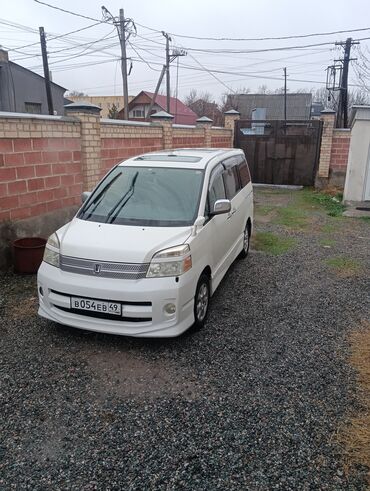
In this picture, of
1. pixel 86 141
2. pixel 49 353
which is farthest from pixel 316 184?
pixel 49 353

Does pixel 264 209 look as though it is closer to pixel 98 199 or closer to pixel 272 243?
pixel 272 243

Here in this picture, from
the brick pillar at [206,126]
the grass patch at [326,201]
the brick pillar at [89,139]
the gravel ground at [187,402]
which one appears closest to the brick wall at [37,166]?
the brick pillar at [89,139]

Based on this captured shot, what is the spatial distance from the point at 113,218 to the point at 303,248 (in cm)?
422

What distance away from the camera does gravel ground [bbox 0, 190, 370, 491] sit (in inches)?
91.0

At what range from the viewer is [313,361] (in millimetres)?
3480

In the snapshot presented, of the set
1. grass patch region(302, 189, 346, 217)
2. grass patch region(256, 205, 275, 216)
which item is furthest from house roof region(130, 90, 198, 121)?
grass patch region(256, 205, 275, 216)

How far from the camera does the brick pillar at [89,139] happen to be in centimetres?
686

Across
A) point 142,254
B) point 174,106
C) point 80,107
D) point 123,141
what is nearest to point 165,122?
point 123,141

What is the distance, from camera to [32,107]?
25.5 m

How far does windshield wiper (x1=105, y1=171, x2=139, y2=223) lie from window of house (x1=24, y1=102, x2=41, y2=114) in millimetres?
23689

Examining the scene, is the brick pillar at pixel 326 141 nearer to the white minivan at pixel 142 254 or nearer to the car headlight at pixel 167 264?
the white minivan at pixel 142 254

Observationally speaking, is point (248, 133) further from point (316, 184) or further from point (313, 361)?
point (313, 361)

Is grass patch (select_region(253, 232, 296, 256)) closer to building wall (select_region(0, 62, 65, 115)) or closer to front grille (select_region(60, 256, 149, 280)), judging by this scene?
front grille (select_region(60, 256, 149, 280))

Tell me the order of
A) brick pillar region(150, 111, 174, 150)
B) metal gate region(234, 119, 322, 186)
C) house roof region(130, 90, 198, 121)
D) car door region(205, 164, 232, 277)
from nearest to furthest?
1. car door region(205, 164, 232, 277)
2. brick pillar region(150, 111, 174, 150)
3. metal gate region(234, 119, 322, 186)
4. house roof region(130, 90, 198, 121)
